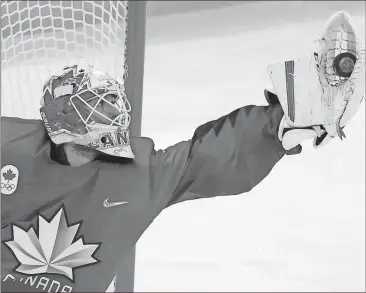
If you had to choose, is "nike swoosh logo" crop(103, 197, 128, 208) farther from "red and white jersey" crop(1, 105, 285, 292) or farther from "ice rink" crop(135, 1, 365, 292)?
"ice rink" crop(135, 1, 365, 292)

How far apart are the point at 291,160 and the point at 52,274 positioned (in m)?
1.16

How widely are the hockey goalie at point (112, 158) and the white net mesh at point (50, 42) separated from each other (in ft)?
0.86

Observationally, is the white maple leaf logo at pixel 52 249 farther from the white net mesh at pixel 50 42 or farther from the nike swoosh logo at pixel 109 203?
the white net mesh at pixel 50 42

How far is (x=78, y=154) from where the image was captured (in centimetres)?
103

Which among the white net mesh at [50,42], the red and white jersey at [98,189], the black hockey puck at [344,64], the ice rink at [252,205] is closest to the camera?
the black hockey puck at [344,64]

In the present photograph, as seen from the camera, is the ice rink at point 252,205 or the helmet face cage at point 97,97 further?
the ice rink at point 252,205

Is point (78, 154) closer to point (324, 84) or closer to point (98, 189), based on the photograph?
point (98, 189)

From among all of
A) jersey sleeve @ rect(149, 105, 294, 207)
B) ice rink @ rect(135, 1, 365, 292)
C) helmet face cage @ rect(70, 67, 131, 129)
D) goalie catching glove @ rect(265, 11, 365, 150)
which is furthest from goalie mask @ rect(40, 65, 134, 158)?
ice rink @ rect(135, 1, 365, 292)

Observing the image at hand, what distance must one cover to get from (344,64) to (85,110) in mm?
369

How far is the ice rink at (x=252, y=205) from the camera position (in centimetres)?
168

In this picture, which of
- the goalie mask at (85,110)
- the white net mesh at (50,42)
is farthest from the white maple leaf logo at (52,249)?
the white net mesh at (50,42)

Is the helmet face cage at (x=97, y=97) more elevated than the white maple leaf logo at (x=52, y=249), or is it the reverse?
the helmet face cage at (x=97, y=97)

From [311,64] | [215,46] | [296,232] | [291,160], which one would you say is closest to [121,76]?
[311,64]

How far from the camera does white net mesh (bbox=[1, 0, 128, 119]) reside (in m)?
1.29
